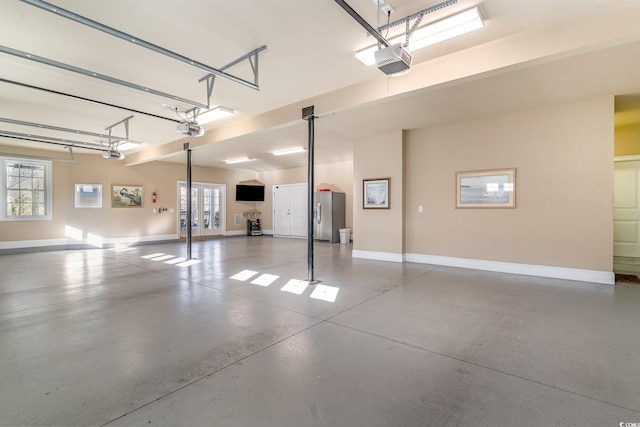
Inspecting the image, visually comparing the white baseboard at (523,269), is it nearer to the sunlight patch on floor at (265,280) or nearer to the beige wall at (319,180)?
the sunlight patch on floor at (265,280)

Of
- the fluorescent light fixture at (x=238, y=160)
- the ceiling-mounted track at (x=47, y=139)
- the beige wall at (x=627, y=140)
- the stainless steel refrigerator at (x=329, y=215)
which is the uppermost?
the fluorescent light fixture at (x=238, y=160)

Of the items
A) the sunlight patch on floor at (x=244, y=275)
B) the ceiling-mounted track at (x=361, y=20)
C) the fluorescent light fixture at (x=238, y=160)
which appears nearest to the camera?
the ceiling-mounted track at (x=361, y=20)

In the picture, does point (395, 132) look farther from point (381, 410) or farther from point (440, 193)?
→ point (381, 410)

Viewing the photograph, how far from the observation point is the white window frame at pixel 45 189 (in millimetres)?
7906

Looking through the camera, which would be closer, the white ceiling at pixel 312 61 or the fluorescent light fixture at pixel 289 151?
the white ceiling at pixel 312 61

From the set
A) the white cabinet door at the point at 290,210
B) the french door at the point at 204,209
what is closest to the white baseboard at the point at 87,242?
the french door at the point at 204,209

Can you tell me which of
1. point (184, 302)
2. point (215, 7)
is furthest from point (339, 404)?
point (215, 7)

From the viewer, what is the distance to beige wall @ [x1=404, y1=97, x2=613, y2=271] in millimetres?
4453

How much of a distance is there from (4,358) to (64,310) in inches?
45.8

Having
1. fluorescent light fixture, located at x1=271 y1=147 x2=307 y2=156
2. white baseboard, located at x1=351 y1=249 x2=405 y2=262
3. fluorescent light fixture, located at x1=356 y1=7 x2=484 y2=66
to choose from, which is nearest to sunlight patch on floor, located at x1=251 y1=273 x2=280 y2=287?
white baseboard, located at x1=351 y1=249 x2=405 y2=262

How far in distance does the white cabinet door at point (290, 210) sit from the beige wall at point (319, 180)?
0.93 ft

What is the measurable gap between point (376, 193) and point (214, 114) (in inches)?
149

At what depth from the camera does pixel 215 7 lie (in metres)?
2.60

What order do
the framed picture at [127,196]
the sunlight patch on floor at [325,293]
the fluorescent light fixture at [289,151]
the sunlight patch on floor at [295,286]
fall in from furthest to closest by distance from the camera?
the framed picture at [127,196] → the fluorescent light fixture at [289,151] → the sunlight patch on floor at [295,286] → the sunlight patch on floor at [325,293]
